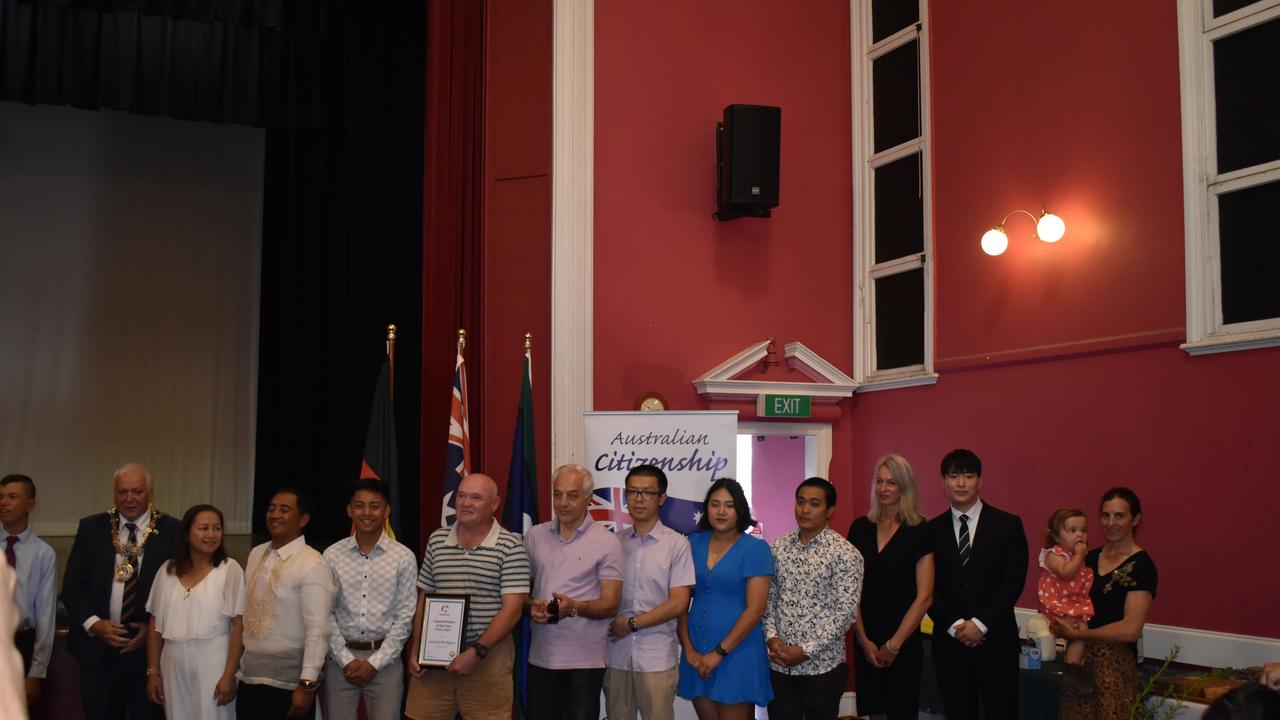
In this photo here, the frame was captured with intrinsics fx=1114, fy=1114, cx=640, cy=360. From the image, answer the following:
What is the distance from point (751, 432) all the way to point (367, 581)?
353 centimetres

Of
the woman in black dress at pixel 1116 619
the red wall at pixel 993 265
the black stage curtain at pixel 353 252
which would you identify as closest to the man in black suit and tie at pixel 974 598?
the woman in black dress at pixel 1116 619

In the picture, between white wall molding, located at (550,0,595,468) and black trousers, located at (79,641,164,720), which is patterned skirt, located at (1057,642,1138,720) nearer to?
white wall molding, located at (550,0,595,468)

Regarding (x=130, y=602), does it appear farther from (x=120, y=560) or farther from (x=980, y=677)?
→ (x=980, y=677)

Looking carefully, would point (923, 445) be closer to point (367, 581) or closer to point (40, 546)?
point (367, 581)

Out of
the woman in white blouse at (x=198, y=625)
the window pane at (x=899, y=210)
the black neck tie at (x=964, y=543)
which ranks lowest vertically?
the woman in white blouse at (x=198, y=625)

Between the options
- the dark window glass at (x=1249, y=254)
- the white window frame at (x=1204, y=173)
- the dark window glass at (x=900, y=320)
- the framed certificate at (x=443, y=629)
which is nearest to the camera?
the framed certificate at (x=443, y=629)

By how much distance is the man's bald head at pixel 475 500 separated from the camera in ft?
14.3

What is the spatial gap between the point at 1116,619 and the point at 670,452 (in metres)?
2.15

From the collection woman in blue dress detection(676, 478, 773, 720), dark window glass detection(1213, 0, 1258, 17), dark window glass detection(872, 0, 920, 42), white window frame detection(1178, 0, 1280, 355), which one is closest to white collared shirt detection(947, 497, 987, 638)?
woman in blue dress detection(676, 478, 773, 720)

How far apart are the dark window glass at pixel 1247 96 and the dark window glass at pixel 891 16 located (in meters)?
2.35

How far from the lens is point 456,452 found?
6.01 m

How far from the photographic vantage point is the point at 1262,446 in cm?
515

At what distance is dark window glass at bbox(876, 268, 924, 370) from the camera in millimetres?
7375

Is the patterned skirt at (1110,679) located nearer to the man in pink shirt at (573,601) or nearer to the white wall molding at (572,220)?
the man in pink shirt at (573,601)
